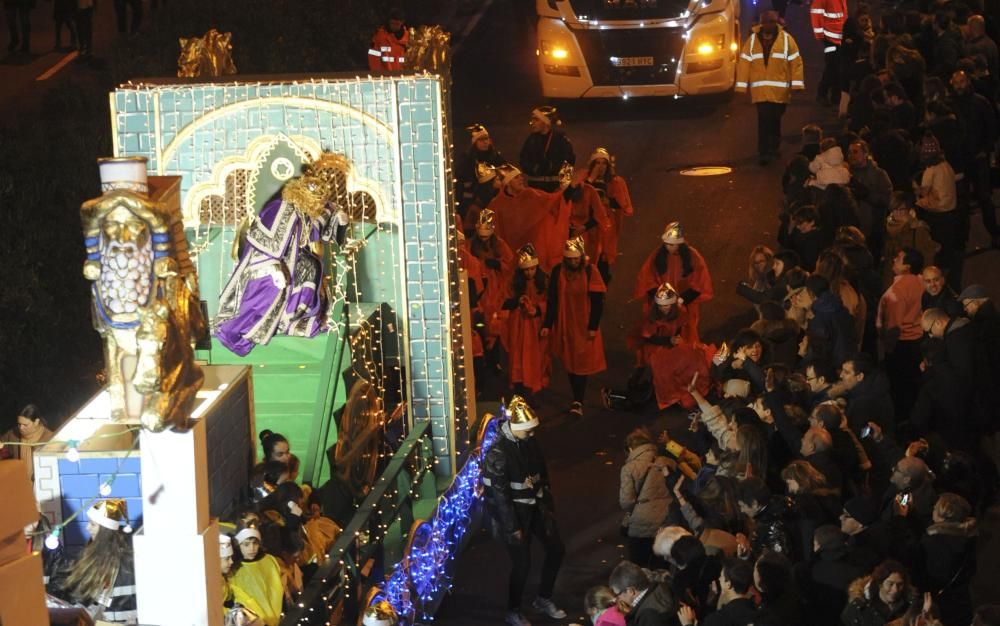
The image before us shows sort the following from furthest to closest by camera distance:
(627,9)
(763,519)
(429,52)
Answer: (627,9), (429,52), (763,519)

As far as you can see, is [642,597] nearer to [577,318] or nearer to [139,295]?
[139,295]

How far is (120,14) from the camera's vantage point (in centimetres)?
2577


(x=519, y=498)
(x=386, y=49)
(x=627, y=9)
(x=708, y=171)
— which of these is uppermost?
(x=627, y=9)

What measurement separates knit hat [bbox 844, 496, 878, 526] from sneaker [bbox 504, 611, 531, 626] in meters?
2.52

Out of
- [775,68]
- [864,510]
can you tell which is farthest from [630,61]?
[864,510]

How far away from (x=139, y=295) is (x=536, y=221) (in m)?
10.3

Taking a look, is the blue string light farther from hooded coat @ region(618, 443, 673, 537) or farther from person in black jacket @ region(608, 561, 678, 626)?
person in black jacket @ region(608, 561, 678, 626)

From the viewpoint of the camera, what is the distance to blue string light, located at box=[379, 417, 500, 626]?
34.3 ft

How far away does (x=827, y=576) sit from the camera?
30.8ft

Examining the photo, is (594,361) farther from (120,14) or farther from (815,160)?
(120,14)

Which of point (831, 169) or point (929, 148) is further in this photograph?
point (929, 148)

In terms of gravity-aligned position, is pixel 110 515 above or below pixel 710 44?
below

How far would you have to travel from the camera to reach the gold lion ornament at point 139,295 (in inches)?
243

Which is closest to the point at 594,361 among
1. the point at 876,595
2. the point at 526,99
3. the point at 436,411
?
the point at 436,411
